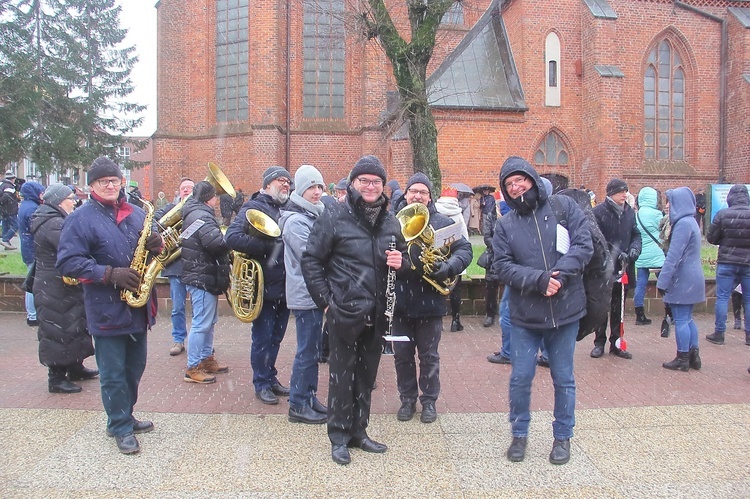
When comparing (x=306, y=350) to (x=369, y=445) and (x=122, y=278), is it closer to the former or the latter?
(x=369, y=445)

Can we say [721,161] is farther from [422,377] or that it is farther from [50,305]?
[50,305]

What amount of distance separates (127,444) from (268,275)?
1814 mm

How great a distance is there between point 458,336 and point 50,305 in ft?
16.6

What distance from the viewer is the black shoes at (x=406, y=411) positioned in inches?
194

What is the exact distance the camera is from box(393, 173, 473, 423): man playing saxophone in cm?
488

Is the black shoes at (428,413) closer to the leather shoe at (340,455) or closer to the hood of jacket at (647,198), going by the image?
the leather shoe at (340,455)

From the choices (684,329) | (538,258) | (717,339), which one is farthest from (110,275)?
(717,339)

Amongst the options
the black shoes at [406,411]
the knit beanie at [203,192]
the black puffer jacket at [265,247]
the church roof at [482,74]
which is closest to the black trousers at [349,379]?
the black shoes at [406,411]

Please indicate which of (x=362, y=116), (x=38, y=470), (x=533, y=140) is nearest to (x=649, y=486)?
(x=38, y=470)

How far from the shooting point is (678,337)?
252 inches

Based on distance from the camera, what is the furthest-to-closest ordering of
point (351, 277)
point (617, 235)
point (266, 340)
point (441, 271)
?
point (617, 235) → point (266, 340) → point (441, 271) → point (351, 277)

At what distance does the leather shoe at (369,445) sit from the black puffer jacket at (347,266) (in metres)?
0.82

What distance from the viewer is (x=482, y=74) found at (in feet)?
69.0

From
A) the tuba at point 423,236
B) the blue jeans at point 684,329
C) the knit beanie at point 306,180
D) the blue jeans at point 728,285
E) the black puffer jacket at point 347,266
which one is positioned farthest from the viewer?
the blue jeans at point 728,285
